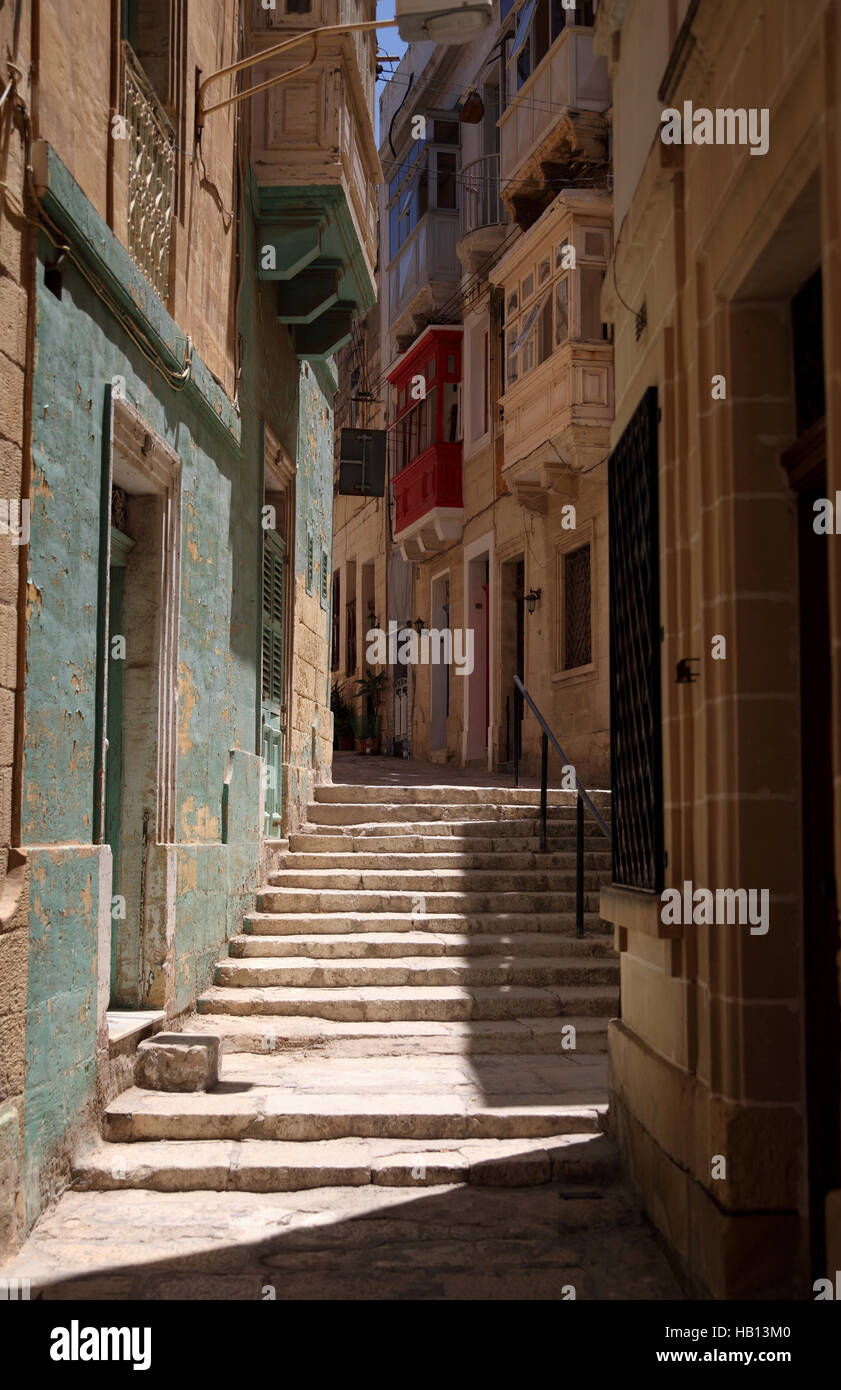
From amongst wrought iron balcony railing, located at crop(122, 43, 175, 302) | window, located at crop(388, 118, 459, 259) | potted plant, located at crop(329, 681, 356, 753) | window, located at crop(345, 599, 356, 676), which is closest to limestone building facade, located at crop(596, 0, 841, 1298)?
wrought iron balcony railing, located at crop(122, 43, 175, 302)

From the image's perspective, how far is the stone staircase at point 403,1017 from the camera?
5.39m

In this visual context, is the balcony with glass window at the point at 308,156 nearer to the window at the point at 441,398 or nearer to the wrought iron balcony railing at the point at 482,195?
the wrought iron balcony railing at the point at 482,195

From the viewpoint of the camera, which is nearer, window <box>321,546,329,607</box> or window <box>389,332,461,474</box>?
window <box>321,546,329,607</box>

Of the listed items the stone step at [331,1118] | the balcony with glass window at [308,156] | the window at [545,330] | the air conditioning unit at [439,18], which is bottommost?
the stone step at [331,1118]

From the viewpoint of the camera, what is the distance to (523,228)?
56.2 feet

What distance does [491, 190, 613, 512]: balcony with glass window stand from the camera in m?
14.4

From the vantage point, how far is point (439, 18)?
22.0ft

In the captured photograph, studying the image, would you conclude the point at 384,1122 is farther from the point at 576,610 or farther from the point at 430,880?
the point at 576,610

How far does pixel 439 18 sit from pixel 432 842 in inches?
227

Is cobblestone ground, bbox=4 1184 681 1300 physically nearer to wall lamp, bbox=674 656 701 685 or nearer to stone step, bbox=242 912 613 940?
wall lamp, bbox=674 656 701 685

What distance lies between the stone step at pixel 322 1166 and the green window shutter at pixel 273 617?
15.5 feet

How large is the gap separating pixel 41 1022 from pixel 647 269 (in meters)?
3.83

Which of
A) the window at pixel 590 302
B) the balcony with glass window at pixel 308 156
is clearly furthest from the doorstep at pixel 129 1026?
the window at pixel 590 302

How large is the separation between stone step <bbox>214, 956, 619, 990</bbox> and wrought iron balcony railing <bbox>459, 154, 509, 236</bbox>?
42.4ft
